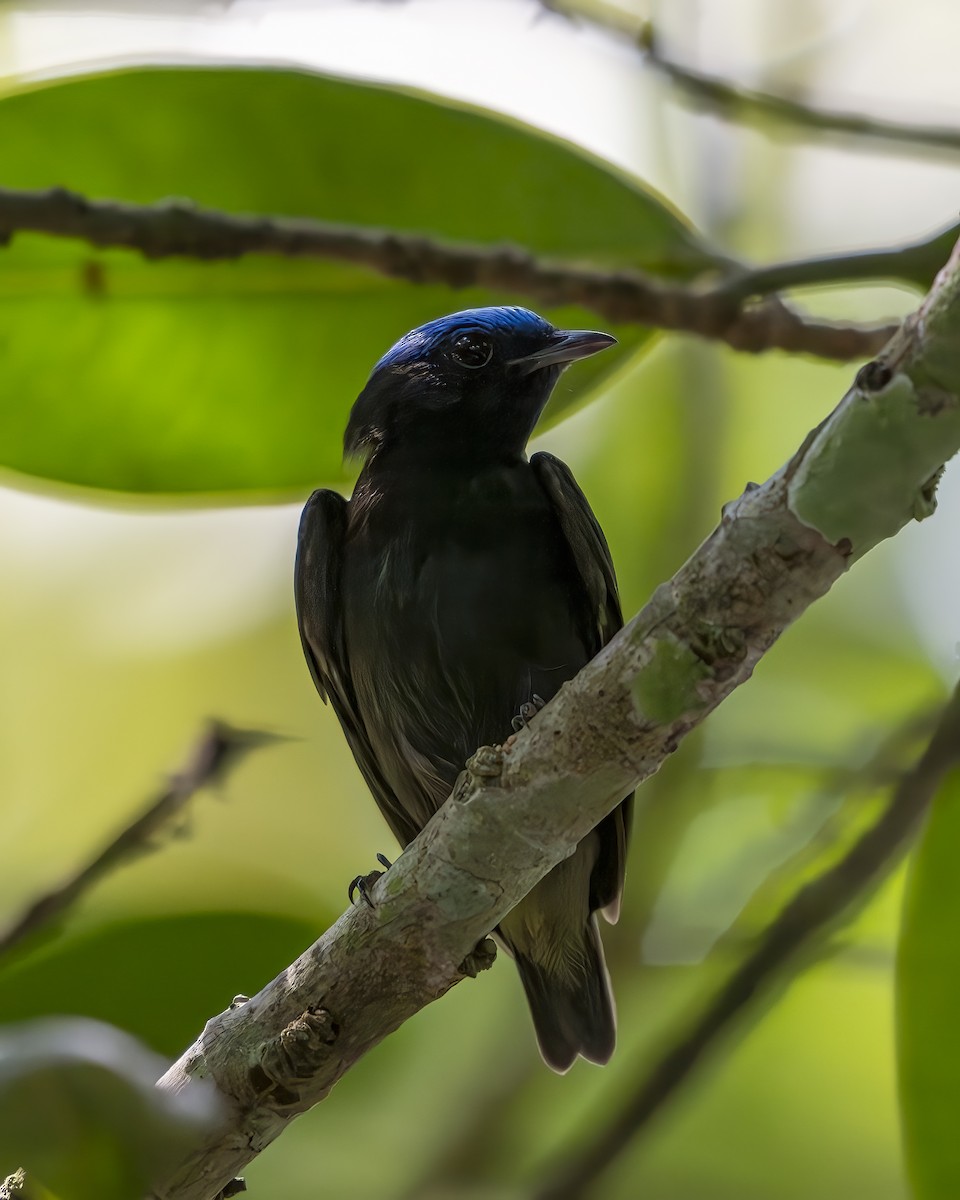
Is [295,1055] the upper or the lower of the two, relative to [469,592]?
lower

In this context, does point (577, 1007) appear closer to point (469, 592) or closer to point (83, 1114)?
point (469, 592)

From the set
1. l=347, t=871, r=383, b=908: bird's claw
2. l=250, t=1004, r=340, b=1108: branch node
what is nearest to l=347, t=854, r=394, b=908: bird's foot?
l=347, t=871, r=383, b=908: bird's claw

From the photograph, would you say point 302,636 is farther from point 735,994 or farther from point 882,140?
point 882,140

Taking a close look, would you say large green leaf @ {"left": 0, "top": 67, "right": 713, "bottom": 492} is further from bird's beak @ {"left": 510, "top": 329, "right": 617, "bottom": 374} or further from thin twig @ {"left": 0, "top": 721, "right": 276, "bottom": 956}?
thin twig @ {"left": 0, "top": 721, "right": 276, "bottom": 956}

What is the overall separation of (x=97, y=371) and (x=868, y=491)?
2776 millimetres

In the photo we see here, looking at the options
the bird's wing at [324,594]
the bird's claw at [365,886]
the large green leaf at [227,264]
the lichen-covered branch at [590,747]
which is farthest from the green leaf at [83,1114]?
the large green leaf at [227,264]

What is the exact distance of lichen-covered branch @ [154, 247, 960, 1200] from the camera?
2045 millimetres

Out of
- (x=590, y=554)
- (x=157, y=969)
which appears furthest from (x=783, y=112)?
(x=157, y=969)

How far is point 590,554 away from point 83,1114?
2.27 meters

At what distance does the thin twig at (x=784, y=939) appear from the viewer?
3188 mm

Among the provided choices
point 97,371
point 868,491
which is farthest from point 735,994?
point 97,371

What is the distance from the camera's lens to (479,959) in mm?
2973

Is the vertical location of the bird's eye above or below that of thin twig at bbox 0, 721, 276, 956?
above

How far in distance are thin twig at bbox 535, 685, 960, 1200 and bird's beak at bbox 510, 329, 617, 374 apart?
136cm
